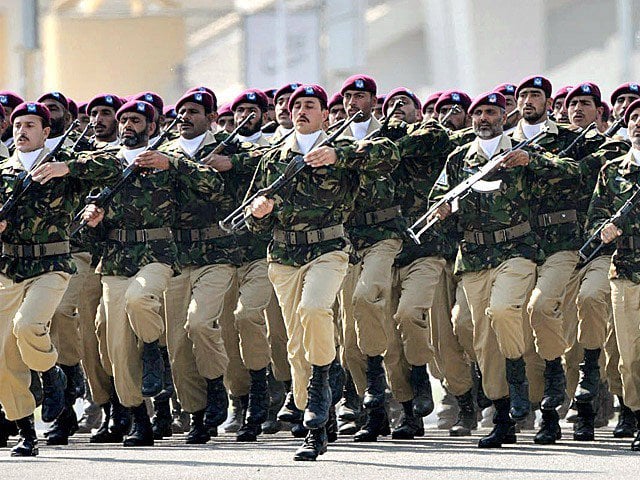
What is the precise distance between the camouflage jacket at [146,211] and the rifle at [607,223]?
2.47 m

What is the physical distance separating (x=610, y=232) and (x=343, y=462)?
7.32 feet

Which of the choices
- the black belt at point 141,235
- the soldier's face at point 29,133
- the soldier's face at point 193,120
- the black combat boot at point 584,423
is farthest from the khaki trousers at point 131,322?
the black combat boot at point 584,423

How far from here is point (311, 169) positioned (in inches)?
522

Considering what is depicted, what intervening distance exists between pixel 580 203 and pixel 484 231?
1013 millimetres

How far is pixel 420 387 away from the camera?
14.8 meters

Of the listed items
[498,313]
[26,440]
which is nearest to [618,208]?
[498,313]

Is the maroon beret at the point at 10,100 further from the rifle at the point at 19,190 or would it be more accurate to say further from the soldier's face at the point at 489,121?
the soldier's face at the point at 489,121

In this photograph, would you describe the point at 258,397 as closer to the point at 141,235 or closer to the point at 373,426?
the point at 373,426

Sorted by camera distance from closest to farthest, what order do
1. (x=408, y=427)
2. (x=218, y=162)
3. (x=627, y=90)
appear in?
(x=408, y=427) → (x=218, y=162) → (x=627, y=90)

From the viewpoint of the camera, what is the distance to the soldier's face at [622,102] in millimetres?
14859

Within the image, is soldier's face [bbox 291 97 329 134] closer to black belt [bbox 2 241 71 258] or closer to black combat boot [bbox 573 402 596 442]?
black belt [bbox 2 241 71 258]

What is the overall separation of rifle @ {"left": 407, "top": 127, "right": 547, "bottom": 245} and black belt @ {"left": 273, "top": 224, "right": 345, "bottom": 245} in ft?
3.32

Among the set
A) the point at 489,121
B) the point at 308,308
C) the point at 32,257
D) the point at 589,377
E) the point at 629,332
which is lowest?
the point at 589,377

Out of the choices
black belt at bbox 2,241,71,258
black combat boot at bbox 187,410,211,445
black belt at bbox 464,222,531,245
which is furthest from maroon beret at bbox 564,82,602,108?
black belt at bbox 2,241,71,258
